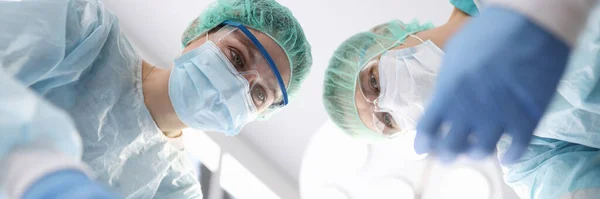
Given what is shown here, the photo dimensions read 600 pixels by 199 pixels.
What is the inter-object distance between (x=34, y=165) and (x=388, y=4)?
146 centimetres

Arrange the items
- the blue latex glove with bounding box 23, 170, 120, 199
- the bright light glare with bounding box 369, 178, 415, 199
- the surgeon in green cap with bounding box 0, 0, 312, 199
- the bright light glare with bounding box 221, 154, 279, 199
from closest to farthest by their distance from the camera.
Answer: the blue latex glove with bounding box 23, 170, 120, 199, the surgeon in green cap with bounding box 0, 0, 312, 199, the bright light glare with bounding box 369, 178, 415, 199, the bright light glare with bounding box 221, 154, 279, 199

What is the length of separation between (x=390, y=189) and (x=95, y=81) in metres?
0.88

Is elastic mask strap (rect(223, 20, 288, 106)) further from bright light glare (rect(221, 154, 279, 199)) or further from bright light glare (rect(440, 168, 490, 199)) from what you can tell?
bright light glare (rect(221, 154, 279, 199))

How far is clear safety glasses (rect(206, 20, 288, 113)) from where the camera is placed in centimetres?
153

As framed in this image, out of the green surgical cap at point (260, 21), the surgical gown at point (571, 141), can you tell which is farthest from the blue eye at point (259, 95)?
the surgical gown at point (571, 141)

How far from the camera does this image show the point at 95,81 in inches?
53.2

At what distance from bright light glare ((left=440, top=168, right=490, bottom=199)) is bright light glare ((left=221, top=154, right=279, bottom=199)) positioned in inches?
41.1

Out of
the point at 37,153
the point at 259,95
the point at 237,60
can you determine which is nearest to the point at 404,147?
the point at 259,95

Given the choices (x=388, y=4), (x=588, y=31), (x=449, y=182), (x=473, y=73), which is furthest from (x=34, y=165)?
(x=388, y=4)

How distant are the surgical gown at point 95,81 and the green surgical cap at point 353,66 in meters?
0.50

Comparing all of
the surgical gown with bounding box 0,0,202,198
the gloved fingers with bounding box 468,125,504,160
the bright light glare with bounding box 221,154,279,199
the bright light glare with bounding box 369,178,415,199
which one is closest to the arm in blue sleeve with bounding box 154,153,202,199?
the surgical gown with bounding box 0,0,202,198

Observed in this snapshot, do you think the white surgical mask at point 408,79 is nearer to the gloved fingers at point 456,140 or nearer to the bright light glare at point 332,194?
the bright light glare at point 332,194

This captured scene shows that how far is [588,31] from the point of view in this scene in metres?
1.09

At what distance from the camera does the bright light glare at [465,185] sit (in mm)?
1573
